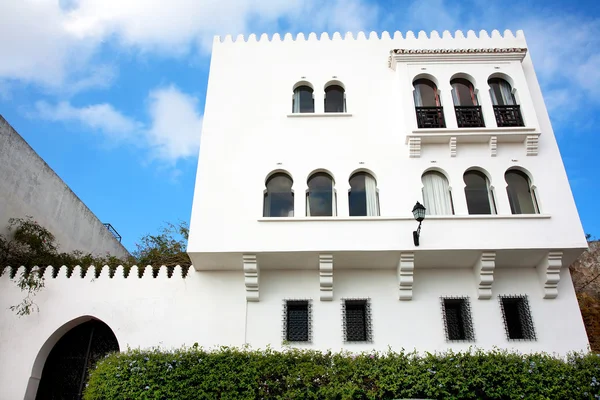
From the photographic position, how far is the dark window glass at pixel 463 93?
13.4 meters

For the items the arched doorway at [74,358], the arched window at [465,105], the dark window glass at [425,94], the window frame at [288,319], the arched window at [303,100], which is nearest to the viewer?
the window frame at [288,319]

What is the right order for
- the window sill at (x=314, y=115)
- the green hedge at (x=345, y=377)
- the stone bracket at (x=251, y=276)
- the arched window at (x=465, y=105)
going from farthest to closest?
1. the window sill at (x=314, y=115)
2. the arched window at (x=465, y=105)
3. the stone bracket at (x=251, y=276)
4. the green hedge at (x=345, y=377)

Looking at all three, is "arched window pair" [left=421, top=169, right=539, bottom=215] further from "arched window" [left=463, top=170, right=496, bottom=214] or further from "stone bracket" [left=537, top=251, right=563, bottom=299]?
"stone bracket" [left=537, top=251, right=563, bottom=299]

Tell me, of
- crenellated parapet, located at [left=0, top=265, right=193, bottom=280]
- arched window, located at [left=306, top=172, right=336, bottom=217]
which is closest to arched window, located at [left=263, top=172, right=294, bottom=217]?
arched window, located at [left=306, top=172, right=336, bottom=217]

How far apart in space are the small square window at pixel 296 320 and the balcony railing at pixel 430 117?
5711 millimetres

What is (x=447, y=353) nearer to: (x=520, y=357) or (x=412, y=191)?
(x=520, y=357)

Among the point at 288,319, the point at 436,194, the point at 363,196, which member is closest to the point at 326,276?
the point at 288,319

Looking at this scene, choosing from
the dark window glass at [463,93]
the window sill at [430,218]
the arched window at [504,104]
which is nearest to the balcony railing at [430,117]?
the dark window glass at [463,93]

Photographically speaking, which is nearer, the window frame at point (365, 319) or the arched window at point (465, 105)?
the window frame at point (365, 319)

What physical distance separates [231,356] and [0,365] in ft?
18.6

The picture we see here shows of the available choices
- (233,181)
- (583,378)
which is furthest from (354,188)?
(583,378)

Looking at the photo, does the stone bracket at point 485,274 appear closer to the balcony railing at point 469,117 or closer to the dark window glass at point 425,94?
the balcony railing at point 469,117

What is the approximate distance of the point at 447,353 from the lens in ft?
33.3

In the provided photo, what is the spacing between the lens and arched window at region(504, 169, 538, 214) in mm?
12031
